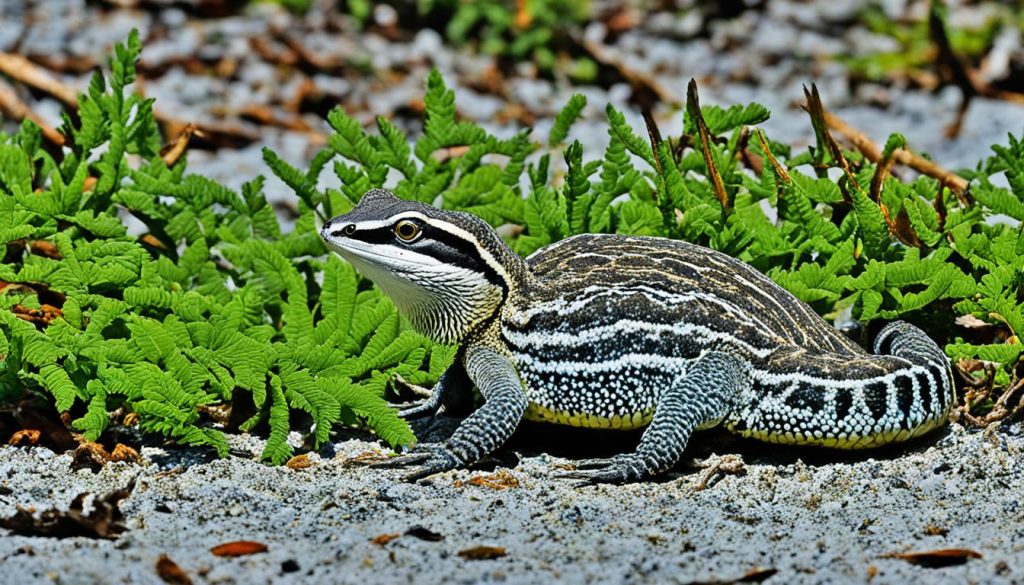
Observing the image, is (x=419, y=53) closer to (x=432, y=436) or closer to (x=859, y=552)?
(x=432, y=436)

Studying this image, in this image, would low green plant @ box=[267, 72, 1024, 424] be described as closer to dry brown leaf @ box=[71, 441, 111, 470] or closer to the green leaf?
the green leaf

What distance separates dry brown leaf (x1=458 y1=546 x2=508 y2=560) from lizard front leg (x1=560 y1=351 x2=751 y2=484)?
83cm

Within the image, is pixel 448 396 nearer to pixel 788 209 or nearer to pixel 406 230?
pixel 406 230

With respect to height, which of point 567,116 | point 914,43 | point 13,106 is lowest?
point 13,106

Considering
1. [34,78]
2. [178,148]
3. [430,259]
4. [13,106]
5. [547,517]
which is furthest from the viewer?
[34,78]

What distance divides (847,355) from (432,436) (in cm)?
164

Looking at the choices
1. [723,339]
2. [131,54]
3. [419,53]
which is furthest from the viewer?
[419,53]

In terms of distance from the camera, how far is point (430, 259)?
4715mm

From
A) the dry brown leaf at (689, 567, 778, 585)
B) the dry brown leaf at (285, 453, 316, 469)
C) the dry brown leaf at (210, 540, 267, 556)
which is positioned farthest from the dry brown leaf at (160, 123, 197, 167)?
the dry brown leaf at (689, 567, 778, 585)

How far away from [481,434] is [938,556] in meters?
1.65

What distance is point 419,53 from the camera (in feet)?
35.4

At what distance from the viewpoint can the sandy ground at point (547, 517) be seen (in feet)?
11.6

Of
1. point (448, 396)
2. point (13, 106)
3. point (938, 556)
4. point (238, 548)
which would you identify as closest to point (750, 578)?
point (938, 556)

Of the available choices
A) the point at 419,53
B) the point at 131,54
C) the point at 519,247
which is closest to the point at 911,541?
the point at 519,247
